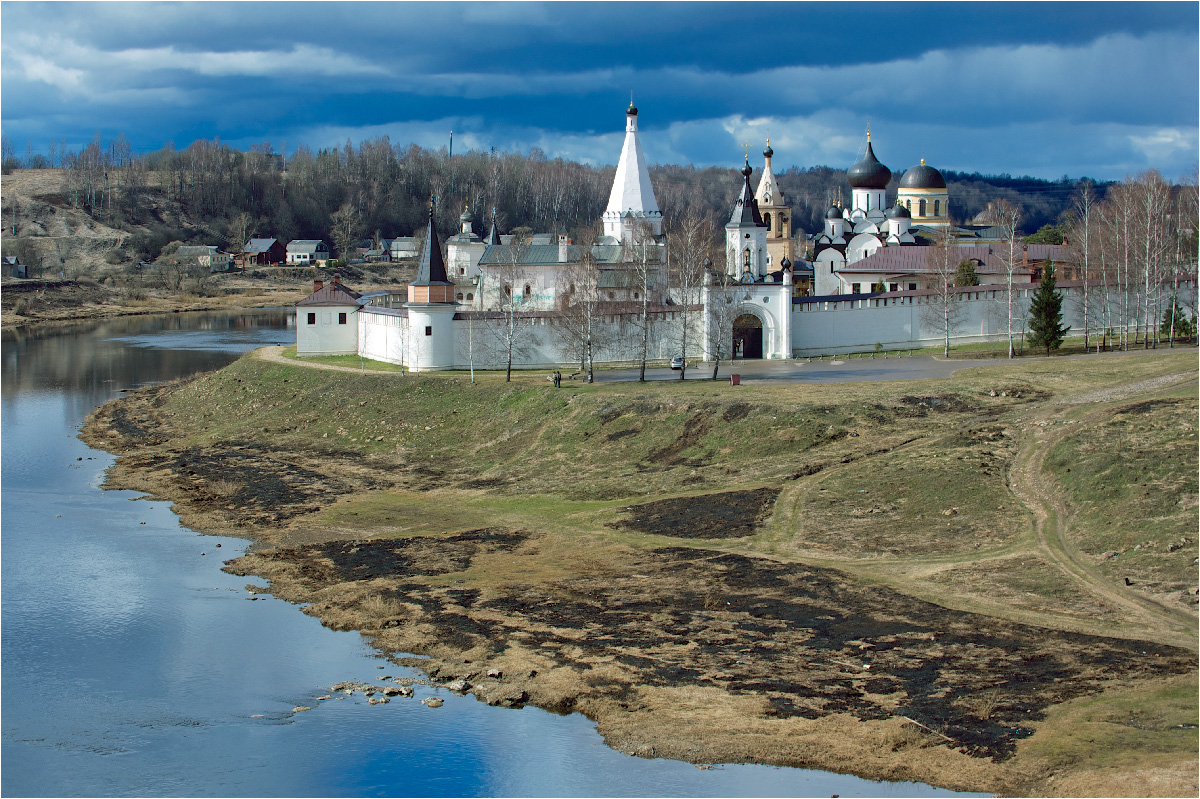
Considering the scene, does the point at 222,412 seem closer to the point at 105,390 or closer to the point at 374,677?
the point at 105,390

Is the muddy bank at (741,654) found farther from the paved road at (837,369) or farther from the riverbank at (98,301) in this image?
Answer: the riverbank at (98,301)

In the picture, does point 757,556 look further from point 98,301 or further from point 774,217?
point 98,301

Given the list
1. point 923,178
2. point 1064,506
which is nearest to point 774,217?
point 923,178

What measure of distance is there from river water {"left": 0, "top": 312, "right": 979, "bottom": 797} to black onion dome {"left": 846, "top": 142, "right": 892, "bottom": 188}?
66629 mm

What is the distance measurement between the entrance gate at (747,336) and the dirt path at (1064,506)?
13997mm

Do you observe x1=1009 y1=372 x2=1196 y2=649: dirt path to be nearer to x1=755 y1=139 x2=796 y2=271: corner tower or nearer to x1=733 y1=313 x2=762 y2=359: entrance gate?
x1=733 y1=313 x2=762 y2=359: entrance gate

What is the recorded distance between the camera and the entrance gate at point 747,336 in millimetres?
42000

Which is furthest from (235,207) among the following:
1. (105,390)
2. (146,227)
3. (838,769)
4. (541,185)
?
(838,769)

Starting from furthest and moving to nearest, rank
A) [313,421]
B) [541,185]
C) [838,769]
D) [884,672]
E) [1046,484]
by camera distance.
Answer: [541,185], [313,421], [1046,484], [884,672], [838,769]

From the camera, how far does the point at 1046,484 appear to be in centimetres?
2314

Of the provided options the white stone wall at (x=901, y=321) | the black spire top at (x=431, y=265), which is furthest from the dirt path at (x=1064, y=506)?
the black spire top at (x=431, y=265)

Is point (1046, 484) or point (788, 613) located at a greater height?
point (1046, 484)

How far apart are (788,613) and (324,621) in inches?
301

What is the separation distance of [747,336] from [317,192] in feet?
367
